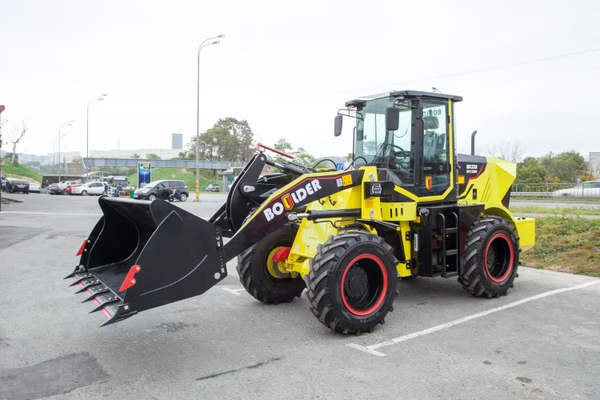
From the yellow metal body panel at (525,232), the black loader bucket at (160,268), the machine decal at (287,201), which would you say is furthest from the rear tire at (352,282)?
the yellow metal body panel at (525,232)

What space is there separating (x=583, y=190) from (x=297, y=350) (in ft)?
113

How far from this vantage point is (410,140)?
6836 millimetres

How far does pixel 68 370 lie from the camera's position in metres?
4.57

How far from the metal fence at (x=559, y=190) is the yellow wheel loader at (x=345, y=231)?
28813mm

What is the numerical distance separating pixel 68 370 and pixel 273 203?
2641 millimetres

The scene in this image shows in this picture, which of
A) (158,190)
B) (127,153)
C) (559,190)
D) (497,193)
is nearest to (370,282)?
(497,193)

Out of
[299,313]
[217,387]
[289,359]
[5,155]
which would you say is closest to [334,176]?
[299,313]

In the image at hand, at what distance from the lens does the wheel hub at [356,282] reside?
224 inches

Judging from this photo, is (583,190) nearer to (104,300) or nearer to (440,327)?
(440,327)

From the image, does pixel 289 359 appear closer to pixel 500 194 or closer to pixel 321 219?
pixel 321 219

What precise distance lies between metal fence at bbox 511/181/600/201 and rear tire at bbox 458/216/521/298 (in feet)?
92.7

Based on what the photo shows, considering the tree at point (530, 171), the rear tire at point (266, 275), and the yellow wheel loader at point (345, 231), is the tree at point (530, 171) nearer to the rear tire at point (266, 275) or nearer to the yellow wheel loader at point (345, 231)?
the yellow wheel loader at point (345, 231)

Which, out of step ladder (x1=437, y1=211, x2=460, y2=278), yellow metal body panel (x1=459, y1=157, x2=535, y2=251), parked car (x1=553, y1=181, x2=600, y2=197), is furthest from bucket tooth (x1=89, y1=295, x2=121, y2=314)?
parked car (x1=553, y1=181, x2=600, y2=197)

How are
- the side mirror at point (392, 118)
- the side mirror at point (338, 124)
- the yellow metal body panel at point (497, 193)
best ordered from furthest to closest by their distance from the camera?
the yellow metal body panel at point (497, 193), the side mirror at point (338, 124), the side mirror at point (392, 118)
